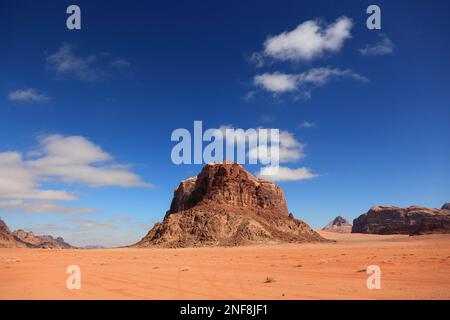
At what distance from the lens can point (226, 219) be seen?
8862cm

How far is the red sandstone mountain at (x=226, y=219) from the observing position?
268 ft

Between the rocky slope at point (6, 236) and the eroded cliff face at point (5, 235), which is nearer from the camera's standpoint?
the rocky slope at point (6, 236)

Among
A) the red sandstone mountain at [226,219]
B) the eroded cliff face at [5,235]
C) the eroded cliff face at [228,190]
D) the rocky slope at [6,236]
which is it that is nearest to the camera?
the red sandstone mountain at [226,219]

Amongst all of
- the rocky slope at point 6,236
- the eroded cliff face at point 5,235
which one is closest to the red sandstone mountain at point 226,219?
the rocky slope at point 6,236

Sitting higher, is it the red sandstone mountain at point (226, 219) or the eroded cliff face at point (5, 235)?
the red sandstone mountain at point (226, 219)

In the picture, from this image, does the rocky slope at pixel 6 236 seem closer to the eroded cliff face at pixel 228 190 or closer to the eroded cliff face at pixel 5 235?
the eroded cliff face at pixel 5 235

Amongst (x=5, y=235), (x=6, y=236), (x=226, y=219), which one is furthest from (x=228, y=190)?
(x=5, y=235)

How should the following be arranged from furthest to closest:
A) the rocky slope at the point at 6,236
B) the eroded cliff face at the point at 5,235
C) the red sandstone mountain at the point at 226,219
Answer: the eroded cliff face at the point at 5,235, the rocky slope at the point at 6,236, the red sandstone mountain at the point at 226,219

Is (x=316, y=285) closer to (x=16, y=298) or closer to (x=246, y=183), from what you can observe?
(x=16, y=298)

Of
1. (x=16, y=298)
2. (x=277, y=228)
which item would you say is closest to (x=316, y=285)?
(x=16, y=298)

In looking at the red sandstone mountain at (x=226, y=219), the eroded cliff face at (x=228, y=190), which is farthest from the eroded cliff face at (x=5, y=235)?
the eroded cliff face at (x=228, y=190)

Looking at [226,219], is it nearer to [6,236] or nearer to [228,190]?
→ [228,190]

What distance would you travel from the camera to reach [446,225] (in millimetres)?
118625
